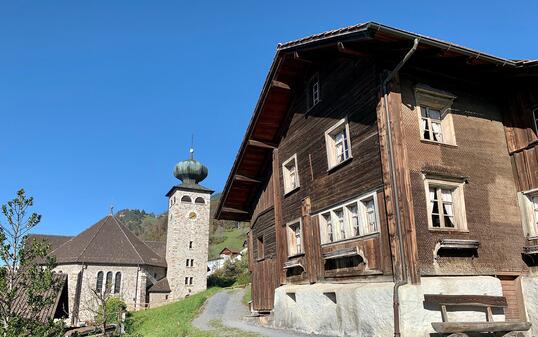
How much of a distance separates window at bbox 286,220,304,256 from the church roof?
36.1 m

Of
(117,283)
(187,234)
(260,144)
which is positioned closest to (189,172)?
(187,234)

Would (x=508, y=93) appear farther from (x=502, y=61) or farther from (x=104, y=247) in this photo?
(x=104, y=247)

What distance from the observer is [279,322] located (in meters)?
→ 16.6

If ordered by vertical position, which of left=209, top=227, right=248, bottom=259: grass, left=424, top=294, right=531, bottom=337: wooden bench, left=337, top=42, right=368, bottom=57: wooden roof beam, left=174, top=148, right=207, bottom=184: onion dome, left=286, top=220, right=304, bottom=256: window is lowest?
left=424, top=294, right=531, bottom=337: wooden bench

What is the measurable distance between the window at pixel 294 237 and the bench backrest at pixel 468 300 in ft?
22.6

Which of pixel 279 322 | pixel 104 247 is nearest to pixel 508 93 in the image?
pixel 279 322

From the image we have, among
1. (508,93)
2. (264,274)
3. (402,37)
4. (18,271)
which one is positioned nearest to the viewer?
(402,37)

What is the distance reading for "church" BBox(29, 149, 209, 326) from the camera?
46062 millimetres

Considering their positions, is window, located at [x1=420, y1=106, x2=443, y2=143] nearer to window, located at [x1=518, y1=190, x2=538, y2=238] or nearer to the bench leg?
window, located at [x1=518, y1=190, x2=538, y2=238]

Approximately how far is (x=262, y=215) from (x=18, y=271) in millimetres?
10807

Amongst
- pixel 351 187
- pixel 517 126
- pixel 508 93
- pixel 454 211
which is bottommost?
pixel 454 211

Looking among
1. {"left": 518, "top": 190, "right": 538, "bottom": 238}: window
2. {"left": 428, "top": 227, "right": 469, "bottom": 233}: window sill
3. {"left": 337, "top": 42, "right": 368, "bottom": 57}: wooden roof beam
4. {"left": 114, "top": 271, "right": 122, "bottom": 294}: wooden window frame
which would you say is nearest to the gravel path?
{"left": 428, "top": 227, "right": 469, "bottom": 233}: window sill

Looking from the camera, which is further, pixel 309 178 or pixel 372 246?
pixel 309 178

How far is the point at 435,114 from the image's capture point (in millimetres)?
12984
